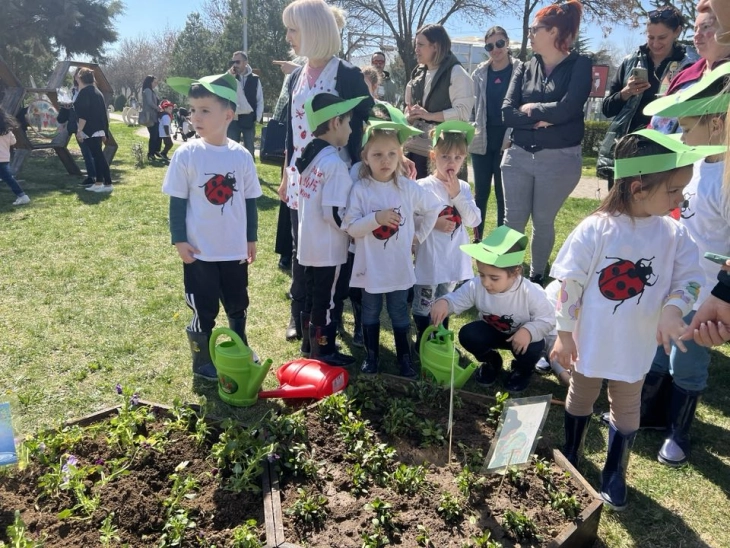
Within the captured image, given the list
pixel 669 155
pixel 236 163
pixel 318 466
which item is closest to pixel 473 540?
pixel 318 466

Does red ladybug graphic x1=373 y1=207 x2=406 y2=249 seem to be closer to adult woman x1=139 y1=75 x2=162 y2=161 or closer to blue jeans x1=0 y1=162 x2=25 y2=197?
blue jeans x1=0 y1=162 x2=25 y2=197

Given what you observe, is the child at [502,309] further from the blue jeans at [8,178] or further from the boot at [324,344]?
the blue jeans at [8,178]

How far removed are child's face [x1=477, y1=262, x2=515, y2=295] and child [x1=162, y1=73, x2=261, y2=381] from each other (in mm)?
1465

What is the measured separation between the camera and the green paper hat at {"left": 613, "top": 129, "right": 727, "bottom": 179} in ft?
6.41

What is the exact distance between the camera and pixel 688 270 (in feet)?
7.18

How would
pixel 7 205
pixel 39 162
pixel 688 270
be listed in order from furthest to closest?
pixel 39 162 < pixel 7 205 < pixel 688 270

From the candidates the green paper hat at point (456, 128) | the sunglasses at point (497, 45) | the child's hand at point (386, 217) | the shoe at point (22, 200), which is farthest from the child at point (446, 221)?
the shoe at point (22, 200)

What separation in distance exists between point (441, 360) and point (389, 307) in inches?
21.2

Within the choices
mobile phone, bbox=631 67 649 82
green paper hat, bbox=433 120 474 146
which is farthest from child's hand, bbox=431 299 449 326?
mobile phone, bbox=631 67 649 82

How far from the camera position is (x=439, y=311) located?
3.21 m

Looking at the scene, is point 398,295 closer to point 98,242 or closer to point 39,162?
point 98,242

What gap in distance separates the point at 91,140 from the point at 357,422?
8817mm

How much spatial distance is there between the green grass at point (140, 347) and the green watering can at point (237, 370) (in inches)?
3.6

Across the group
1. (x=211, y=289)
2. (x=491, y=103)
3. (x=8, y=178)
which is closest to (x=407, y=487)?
(x=211, y=289)
